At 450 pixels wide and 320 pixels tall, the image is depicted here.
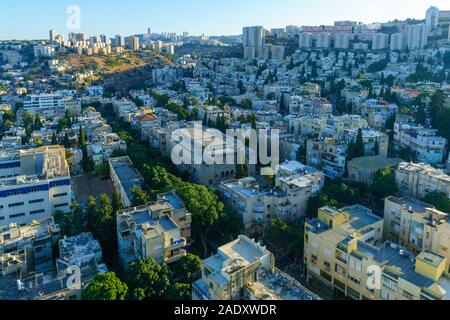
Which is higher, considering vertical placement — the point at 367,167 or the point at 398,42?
the point at 398,42

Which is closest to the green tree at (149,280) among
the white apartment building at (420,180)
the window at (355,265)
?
the window at (355,265)

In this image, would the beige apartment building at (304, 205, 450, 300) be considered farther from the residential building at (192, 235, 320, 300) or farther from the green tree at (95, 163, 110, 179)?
the green tree at (95, 163, 110, 179)

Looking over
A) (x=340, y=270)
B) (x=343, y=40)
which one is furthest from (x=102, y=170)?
(x=343, y=40)

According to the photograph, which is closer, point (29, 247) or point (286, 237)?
point (29, 247)

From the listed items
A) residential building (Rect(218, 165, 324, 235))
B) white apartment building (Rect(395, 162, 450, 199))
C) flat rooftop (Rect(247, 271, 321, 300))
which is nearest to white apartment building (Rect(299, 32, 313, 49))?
white apartment building (Rect(395, 162, 450, 199))

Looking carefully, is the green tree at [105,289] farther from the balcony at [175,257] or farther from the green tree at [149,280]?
the balcony at [175,257]

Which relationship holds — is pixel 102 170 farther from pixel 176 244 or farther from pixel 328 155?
pixel 328 155
